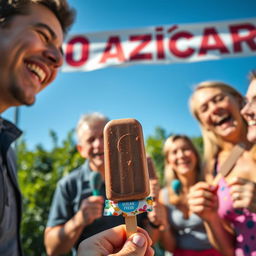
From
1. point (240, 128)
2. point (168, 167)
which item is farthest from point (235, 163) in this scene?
point (168, 167)

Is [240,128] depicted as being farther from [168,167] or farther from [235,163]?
[168,167]

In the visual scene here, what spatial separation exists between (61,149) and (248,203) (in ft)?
26.3

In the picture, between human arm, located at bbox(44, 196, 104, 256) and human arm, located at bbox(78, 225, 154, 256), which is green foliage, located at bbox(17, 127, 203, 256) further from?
human arm, located at bbox(78, 225, 154, 256)

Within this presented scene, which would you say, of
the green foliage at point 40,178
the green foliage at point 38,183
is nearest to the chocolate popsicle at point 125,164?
the green foliage at point 40,178

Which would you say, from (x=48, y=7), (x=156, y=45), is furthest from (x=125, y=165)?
(x=156, y=45)

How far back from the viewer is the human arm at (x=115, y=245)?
107 centimetres

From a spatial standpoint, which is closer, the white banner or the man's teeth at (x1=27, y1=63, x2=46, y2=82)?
the man's teeth at (x1=27, y1=63, x2=46, y2=82)

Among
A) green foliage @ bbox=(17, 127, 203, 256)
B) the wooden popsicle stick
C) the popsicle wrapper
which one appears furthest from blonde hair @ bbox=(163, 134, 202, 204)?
green foliage @ bbox=(17, 127, 203, 256)

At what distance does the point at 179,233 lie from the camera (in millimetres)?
3006

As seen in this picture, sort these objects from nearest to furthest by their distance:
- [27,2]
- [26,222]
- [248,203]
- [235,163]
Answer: [248,203]
[235,163]
[27,2]
[26,222]

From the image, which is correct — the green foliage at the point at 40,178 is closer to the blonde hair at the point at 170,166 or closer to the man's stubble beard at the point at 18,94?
the blonde hair at the point at 170,166

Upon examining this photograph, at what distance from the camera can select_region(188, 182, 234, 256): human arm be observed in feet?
6.70

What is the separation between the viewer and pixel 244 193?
1705mm

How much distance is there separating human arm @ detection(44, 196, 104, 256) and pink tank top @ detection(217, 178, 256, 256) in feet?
3.17
